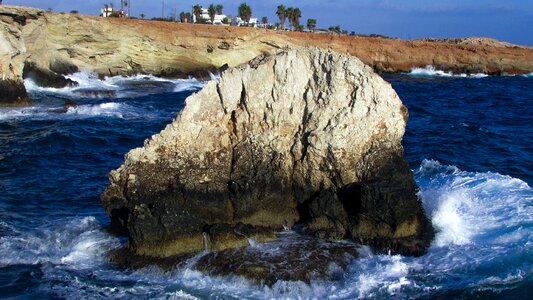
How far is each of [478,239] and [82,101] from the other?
22.4 meters

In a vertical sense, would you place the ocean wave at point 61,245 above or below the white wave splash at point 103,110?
below

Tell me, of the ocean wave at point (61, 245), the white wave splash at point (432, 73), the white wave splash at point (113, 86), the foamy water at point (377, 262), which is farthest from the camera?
the white wave splash at point (432, 73)

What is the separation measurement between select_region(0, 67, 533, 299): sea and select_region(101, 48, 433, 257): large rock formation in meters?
0.58

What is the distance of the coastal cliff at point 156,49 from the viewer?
1128 inches

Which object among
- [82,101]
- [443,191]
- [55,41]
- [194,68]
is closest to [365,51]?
[194,68]

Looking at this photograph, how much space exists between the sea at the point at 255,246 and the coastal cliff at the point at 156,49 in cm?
669

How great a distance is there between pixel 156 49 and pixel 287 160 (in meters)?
34.5

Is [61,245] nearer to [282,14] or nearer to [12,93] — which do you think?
[12,93]

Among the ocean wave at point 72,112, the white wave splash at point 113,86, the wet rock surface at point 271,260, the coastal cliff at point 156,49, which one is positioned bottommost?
the wet rock surface at point 271,260

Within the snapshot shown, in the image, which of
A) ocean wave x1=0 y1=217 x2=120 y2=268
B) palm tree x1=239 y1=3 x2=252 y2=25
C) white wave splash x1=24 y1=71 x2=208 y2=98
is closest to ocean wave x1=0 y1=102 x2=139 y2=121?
white wave splash x1=24 y1=71 x2=208 y2=98

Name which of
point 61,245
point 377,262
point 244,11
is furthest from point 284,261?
point 244,11

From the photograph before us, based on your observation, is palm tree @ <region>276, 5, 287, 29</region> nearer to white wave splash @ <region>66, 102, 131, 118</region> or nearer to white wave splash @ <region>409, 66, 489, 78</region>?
white wave splash @ <region>409, 66, 489, 78</region>

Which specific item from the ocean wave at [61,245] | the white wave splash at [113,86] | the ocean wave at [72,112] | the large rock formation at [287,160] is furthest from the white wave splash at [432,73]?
the ocean wave at [61,245]

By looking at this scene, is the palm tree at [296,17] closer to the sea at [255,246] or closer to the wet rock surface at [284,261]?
the sea at [255,246]
